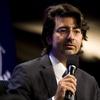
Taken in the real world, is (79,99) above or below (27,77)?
below

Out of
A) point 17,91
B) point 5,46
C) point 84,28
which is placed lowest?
point 5,46

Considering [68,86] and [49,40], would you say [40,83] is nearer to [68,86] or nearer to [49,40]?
[49,40]

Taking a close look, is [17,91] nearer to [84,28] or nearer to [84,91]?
[84,91]

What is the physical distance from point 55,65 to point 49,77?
0.29ft

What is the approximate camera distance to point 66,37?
6.23ft

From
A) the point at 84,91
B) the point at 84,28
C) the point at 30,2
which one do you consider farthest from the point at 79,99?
the point at 30,2

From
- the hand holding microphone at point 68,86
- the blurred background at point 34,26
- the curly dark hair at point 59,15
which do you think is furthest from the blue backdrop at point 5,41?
the hand holding microphone at point 68,86

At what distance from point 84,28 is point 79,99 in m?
0.41

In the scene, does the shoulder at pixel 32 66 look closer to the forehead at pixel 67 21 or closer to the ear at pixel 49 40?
the ear at pixel 49 40

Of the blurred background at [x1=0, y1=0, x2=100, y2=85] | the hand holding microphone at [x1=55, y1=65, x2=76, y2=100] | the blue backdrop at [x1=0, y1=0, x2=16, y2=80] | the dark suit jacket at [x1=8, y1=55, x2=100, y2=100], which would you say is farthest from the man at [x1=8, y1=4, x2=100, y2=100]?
the blurred background at [x1=0, y1=0, x2=100, y2=85]

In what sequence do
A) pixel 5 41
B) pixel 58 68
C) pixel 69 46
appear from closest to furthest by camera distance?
pixel 69 46, pixel 58 68, pixel 5 41

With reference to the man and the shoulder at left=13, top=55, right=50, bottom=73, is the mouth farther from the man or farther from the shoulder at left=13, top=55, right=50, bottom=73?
the shoulder at left=13, top=55, right=50, bottom=73

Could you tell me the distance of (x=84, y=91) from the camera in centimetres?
201

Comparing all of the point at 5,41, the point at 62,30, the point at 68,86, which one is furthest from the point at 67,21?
the point at 5,41
